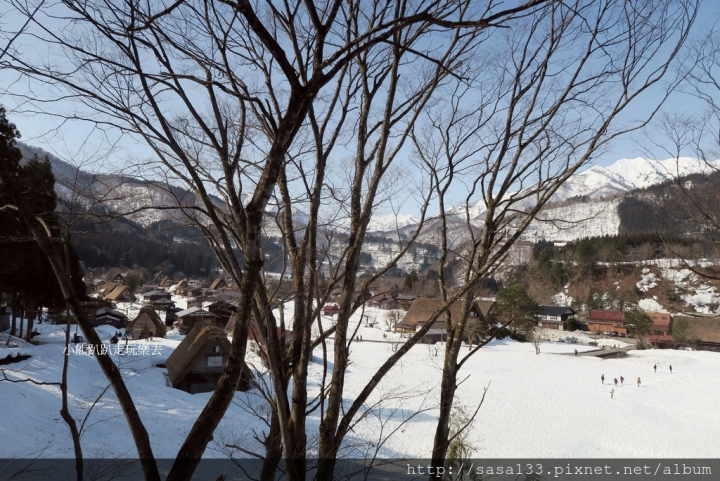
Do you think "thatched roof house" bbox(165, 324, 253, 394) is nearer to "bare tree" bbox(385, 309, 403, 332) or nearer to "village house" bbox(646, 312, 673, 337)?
"bare tree" bbox(385, 309, 403, 332)

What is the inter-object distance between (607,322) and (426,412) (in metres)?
36.9

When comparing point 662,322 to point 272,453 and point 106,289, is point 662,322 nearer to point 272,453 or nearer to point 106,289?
point 272,453

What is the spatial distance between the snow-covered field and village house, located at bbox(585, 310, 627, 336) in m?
19.1

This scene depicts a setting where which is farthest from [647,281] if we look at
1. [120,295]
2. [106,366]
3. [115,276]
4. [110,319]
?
[115,276]

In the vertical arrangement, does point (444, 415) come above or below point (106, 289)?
above

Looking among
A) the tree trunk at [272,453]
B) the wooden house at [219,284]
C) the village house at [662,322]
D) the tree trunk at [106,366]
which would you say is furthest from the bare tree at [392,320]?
the tree trunk at [106,366]

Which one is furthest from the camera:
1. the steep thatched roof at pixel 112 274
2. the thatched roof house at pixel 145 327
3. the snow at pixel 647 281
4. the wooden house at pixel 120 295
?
the steep thatched roof at pixel 112 274

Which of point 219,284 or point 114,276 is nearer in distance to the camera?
point 219,284

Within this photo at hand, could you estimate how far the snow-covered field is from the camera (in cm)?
939

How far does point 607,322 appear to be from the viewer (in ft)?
138

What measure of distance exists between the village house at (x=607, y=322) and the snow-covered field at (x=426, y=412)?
1911 cm

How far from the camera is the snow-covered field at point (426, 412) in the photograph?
939 cm

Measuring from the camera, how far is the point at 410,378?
62.8 feet

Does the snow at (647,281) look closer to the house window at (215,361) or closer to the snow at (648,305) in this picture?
the snow at (648,305)
